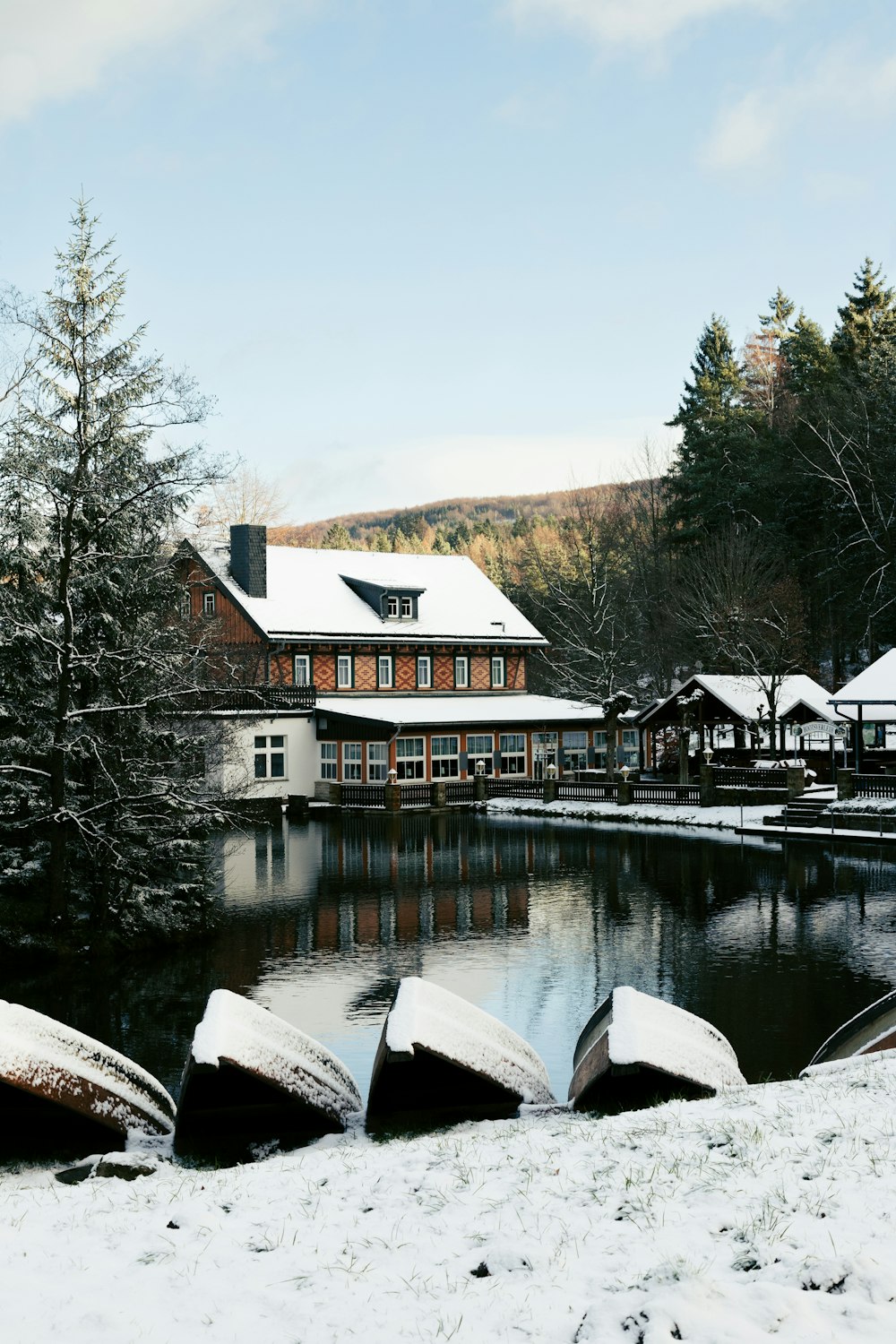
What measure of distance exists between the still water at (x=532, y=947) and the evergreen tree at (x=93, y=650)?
1994 millimetres

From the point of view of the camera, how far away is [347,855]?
3134 centimetres

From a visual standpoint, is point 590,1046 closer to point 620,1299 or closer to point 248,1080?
point 248,1080

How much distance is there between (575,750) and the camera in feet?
164

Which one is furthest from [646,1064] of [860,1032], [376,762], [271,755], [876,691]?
[271,755]

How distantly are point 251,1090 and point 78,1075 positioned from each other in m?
1.63

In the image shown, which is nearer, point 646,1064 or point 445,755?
point 646,1064

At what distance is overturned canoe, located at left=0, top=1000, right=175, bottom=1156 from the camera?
30.6 ft

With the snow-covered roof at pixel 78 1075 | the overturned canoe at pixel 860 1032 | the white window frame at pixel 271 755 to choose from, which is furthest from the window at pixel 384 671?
the snow-covered roof at pixel 78 1075

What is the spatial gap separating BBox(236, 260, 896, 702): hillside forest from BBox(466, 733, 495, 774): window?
19.0ft

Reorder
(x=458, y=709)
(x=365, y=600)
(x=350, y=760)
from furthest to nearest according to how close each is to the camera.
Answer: (x=365, y=600) < (x=458, y=709) < (x=350, y=760)

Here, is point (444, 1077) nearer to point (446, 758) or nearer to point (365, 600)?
point (446, 758)

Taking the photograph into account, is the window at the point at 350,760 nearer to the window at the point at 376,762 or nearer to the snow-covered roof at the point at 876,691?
the window at the point at 376,762

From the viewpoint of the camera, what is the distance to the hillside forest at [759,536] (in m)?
51.3

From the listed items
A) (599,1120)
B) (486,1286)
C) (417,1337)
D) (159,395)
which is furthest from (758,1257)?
(159,395)
